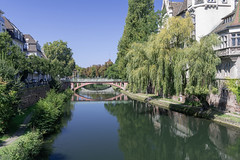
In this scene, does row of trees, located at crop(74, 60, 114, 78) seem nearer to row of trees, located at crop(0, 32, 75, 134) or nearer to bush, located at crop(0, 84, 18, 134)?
row of trees, located at crop(0, 32, 75, 134)

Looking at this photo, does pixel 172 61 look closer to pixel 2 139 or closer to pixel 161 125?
pixel 161 125

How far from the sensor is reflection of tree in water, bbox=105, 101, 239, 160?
14.2 m

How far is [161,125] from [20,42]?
32.6 meters

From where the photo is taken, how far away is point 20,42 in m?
41.8

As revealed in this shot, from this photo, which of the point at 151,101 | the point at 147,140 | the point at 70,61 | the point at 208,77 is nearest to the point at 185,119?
the point at 208,77

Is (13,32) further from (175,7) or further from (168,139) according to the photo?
(168,139)

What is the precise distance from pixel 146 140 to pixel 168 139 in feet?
5.66

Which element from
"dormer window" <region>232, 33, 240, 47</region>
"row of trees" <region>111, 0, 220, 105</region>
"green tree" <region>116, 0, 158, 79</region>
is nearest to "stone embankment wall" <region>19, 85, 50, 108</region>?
"row of trees" <region>111, 0, 220, 105</region>

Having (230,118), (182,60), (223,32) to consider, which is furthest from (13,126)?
(223,32)

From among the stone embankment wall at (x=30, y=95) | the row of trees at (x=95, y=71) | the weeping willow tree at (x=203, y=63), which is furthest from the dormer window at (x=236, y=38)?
the row of trees at (x=95, y=71)

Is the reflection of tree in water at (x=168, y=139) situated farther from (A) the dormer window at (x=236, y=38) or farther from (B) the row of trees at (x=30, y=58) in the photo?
(B) the row of trees at (x=30, y=58)

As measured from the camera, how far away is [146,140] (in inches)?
676

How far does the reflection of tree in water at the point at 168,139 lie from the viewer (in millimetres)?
14234

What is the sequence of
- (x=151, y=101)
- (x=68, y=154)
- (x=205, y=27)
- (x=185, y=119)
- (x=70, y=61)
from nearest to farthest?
(x=68, y=154)
(x=185, y=119)
(x=205, y=27)
(x=151, y=101)
(x=70, y=61)
